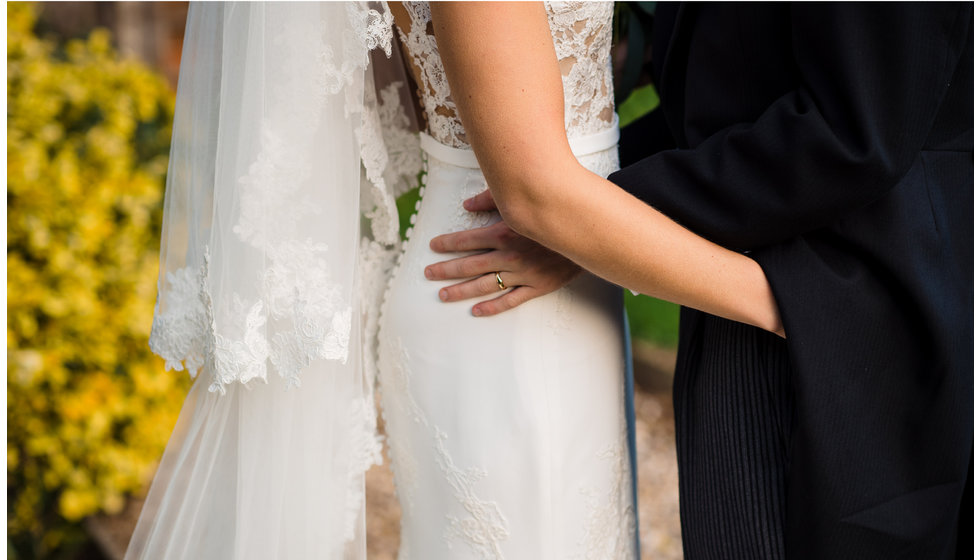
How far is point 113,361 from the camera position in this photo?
104 inches

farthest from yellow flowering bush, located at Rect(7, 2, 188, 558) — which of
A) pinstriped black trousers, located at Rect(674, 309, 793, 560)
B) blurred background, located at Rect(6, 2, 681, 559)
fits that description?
pinstriped black trousers, located at Rect(674, 309, 793, 560)

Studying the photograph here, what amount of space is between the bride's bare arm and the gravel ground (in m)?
2.36

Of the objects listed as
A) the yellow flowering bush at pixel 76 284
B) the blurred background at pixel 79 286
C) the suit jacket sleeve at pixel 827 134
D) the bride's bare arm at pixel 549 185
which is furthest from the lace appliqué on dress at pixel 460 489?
the yellow flowering bush at pixel 76 284

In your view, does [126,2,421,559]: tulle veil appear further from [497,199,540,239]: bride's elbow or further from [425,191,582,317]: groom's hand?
[497,199,540,239]: bride's elbow

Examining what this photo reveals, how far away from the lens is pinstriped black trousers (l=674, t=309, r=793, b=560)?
124cm

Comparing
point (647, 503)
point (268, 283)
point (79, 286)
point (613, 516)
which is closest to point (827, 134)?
point (613, 516)

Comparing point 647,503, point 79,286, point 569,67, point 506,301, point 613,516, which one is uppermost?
point 569,67

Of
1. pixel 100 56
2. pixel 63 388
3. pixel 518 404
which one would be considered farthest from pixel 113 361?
pixel 518 404

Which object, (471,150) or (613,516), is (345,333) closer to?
(471,150)

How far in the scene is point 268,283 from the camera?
123cm

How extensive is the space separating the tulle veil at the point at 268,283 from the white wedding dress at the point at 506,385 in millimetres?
105

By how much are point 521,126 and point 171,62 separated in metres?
4.25

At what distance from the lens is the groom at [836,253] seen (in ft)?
3.50

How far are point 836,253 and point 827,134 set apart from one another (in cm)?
23
